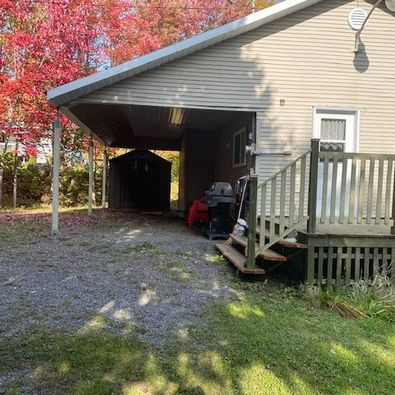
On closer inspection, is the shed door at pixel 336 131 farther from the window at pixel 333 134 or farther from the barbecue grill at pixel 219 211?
the barbecue grill at pixel 219 211

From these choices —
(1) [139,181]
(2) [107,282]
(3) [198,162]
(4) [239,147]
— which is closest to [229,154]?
(4) [239,147]

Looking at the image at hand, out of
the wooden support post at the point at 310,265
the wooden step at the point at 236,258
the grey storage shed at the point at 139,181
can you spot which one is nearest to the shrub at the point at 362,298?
the wooden support post at the point at 310,265

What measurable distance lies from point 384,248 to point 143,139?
488 inches

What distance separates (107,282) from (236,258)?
1742 mm

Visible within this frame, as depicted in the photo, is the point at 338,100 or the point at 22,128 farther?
the point at 22,128

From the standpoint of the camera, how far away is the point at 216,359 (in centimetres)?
301

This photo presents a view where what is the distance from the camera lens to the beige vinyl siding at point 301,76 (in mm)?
7578

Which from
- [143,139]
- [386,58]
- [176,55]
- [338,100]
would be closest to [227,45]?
[176,55]

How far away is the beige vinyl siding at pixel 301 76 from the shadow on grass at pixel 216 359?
463 cm

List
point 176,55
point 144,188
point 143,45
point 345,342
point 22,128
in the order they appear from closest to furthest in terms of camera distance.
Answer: point 345,342 → point 176,55 → point 22,128 → point 144,188 → point 143,45

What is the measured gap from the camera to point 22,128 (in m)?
13.2

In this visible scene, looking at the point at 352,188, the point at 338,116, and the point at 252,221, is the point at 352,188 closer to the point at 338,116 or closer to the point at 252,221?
the point at 252,221

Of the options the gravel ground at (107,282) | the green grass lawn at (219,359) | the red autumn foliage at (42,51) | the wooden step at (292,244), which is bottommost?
the green grass lawn at (219,359)

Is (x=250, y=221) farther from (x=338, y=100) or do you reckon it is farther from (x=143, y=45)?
(x=143, y=45)
